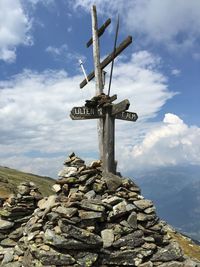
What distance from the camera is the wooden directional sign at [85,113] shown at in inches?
758

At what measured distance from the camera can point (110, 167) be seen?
64.5 ft

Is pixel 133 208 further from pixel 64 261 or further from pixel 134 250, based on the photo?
pixel 64 261

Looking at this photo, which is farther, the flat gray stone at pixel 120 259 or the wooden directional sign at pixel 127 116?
the wooden directional sign at pixel 127 116

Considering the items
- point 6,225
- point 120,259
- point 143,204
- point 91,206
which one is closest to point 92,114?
point 91,206

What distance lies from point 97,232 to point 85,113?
6585 millimetres

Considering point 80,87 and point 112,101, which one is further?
point 80,87

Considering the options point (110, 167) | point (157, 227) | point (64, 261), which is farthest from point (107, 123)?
point (64, 261)

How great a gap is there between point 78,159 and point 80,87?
20.0 feet

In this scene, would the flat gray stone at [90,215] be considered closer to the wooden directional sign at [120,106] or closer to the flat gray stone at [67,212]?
the flat gray stone at [67,212]

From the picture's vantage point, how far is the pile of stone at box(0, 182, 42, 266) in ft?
71.5

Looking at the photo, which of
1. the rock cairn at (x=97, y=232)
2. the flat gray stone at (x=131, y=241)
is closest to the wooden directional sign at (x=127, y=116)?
the rock cairn at (x=97, y=232)

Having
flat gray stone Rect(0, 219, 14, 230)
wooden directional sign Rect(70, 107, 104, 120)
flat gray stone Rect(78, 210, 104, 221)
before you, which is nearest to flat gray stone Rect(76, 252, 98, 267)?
flat gray stone Rect(78, 210, 104, 221)

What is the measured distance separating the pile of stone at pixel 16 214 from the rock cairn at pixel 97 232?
109 inches

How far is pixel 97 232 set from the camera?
55.5 ft
